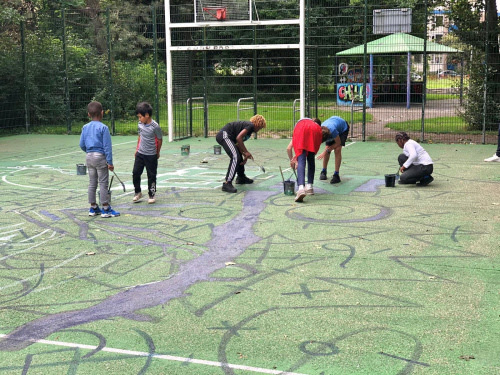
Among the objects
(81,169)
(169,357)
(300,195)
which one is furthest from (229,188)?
(169,357)

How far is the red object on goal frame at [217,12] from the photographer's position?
50.9 ft

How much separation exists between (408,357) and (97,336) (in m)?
2.03

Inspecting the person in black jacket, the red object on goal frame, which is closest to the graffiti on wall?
the red object on goal frame

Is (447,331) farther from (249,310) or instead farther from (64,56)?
(64,56)

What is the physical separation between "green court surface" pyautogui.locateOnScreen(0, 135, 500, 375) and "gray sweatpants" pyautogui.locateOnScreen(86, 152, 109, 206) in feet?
1.10

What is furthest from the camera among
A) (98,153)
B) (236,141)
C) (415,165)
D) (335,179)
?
(335,179)

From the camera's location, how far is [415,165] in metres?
9.45

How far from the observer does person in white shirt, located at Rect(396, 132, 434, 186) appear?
937 centimetres

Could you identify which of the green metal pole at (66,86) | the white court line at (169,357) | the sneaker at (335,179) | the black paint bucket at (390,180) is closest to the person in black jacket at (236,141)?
the sneaker at (335,179)

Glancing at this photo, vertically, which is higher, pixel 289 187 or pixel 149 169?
pixel 149 169

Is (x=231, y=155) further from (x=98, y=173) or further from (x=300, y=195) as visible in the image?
(x=98, y=173)

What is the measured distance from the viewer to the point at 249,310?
15.3 ft

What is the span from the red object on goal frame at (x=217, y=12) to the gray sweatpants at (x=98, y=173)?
8.78m

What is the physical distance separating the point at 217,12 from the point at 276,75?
2.85 m
